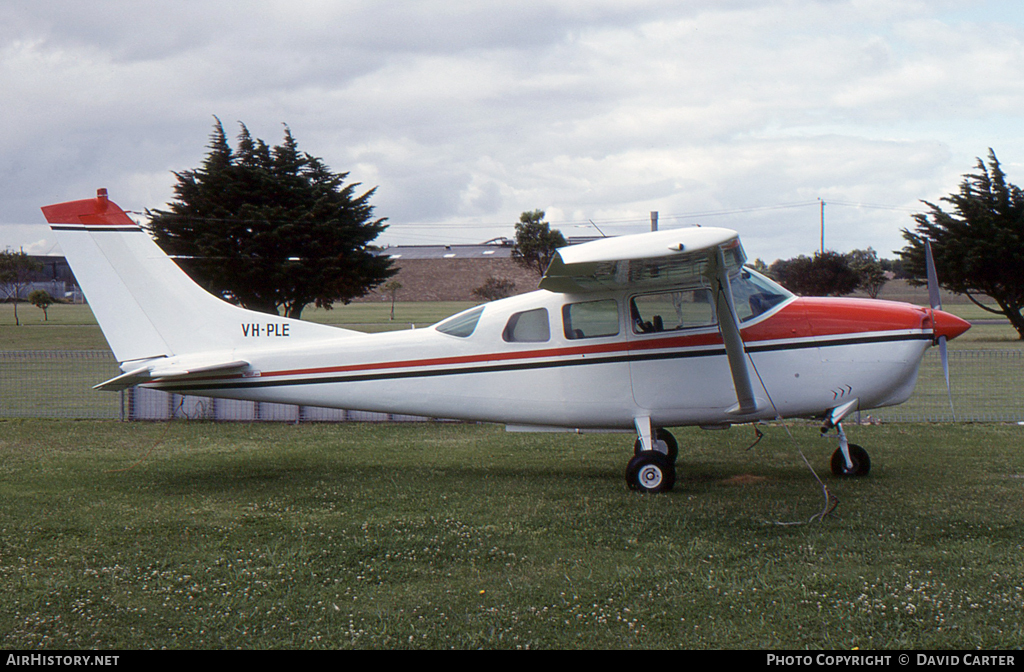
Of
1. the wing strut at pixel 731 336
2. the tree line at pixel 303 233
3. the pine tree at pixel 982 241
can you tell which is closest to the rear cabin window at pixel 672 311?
the wing strut at pixel 731 336

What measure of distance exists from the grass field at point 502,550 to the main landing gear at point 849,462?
0.66ft

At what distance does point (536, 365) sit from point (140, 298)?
4710 millimetres

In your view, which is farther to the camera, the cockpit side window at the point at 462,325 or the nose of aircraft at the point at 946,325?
the cockpit side window at the point at 462,325

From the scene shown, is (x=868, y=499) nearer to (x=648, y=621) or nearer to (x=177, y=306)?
(x=648, y=621)

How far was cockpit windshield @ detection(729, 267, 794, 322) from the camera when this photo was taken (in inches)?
356

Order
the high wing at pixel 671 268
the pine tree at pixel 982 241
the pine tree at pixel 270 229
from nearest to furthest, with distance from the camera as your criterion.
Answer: the high wing at pixel 671 268 < the pine tree at pixel 270 229 < the pine tree at pixel 982 241

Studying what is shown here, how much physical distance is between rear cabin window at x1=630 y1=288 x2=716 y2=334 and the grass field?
186 centimetres

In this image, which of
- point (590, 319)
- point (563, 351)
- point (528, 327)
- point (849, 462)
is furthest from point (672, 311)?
point (849, 462)

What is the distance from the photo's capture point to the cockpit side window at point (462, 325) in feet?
31.1

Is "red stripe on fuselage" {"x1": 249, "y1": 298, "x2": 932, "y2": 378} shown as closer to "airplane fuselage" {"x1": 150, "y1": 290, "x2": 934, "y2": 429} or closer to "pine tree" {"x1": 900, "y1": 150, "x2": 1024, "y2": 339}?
"airplane fuselage" {"x1": 150, "y1": 290, "x2": 934, "y2": 429}

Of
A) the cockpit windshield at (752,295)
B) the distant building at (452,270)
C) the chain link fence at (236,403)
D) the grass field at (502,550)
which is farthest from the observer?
the distant building at (452,270)

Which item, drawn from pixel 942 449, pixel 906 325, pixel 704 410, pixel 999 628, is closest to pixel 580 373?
pixel 704 410

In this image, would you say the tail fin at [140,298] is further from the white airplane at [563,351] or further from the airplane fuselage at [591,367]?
the airplane fuselage at [591,367]

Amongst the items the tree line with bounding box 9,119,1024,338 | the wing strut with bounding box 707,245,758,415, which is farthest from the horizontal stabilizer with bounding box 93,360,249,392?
the tree line with bounding box 9,119,1024,338
